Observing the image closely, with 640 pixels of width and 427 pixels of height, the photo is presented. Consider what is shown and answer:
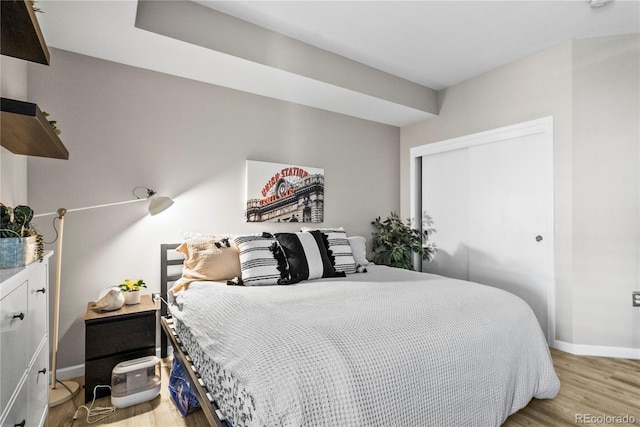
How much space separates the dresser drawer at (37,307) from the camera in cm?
126

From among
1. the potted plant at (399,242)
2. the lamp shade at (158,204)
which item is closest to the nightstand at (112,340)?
Result: the lamp shade at (158,204)

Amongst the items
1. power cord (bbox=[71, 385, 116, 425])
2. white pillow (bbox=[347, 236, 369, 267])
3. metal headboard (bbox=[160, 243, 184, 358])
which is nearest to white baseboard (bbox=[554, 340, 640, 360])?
white pillow (bbox=[347, 236, 369, 267])

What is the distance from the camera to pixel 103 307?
2.17m

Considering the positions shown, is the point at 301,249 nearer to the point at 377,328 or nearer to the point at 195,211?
the point at 195,211

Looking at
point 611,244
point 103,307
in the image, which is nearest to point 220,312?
point 103,307

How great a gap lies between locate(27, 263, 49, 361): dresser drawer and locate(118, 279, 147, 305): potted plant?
74cm

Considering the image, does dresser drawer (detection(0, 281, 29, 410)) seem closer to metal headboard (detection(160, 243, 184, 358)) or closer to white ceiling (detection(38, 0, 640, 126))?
metal headboard (detection(160, 243, 184, 358))

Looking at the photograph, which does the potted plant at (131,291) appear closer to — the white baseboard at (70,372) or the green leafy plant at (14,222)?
the white baseboard at (70,372)

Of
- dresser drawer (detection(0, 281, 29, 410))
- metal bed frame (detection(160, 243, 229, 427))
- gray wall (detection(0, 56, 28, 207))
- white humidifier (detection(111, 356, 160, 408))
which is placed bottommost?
white humidifier (detection(111, 356, 160, 408))

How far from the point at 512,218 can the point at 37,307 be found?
12.1ft

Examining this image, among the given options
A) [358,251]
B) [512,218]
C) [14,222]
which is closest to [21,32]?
[14,222]

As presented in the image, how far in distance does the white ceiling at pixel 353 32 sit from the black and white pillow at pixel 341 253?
1.43m

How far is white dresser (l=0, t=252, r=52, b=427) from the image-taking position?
0.97 m

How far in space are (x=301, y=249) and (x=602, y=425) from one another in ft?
6.86
